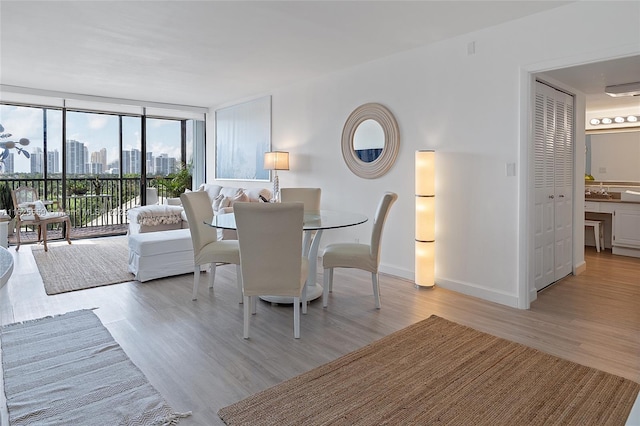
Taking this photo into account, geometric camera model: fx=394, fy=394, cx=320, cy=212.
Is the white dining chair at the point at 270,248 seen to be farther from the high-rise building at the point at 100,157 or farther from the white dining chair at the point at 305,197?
the high-rise building at the point at 100,157

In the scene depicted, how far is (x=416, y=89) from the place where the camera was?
425cm

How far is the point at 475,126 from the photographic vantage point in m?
3.76

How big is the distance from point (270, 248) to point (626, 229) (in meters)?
5.37

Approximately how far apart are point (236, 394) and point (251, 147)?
17.2 feet

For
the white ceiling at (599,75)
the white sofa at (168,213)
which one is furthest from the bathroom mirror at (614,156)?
the white sofa at (168,213)

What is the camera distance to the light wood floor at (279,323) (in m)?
Answer: 2.36

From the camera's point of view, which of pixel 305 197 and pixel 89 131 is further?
pixel 89 131

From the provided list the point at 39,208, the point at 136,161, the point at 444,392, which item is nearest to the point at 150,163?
the point at 136,161

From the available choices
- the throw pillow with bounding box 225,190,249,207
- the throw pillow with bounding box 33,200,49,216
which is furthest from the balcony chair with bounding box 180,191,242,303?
the throw pillow with bounding box 33,200,49,216

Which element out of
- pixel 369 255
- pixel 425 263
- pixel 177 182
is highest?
pixel 177 182

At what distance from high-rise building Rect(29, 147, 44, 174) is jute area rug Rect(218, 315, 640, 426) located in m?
6.93

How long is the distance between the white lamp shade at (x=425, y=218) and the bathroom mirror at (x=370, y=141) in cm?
73

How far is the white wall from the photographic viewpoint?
315 cm

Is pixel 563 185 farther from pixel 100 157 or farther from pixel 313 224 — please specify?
pixel 100 157
